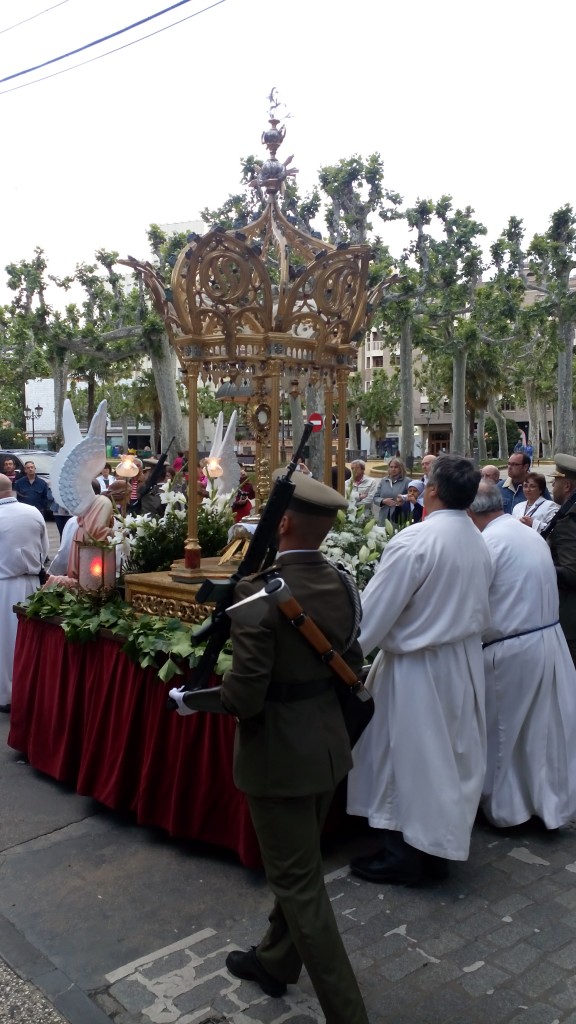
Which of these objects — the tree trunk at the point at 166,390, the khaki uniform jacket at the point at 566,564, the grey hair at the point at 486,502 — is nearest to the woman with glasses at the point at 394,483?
the khaki uniform jacket at the point at 566,564

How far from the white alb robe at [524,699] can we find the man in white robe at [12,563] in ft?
12.6

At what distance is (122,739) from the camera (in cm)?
453

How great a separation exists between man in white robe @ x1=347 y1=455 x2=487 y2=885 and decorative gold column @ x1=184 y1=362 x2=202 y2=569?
1713 millimetres

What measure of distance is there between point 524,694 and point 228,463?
3.30 meters

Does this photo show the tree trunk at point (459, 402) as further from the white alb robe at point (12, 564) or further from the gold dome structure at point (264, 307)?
the gold dome structure at point (264, 307)

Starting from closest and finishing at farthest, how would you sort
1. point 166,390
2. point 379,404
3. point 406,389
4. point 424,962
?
point 424,962, point 166,390, point 406,389, point 379,404

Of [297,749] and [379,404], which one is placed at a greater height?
[379,404]

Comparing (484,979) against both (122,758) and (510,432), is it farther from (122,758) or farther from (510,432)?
(510,432)

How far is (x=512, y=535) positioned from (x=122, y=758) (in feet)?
7.86

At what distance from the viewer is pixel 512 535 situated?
441cm

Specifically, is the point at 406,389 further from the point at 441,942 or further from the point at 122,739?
the point at 441,942

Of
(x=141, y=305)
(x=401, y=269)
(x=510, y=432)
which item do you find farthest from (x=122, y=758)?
(x=510, y=432)

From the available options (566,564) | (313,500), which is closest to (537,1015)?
(313,500)

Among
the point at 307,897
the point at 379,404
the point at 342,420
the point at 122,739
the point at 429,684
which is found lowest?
the point at 122,739
